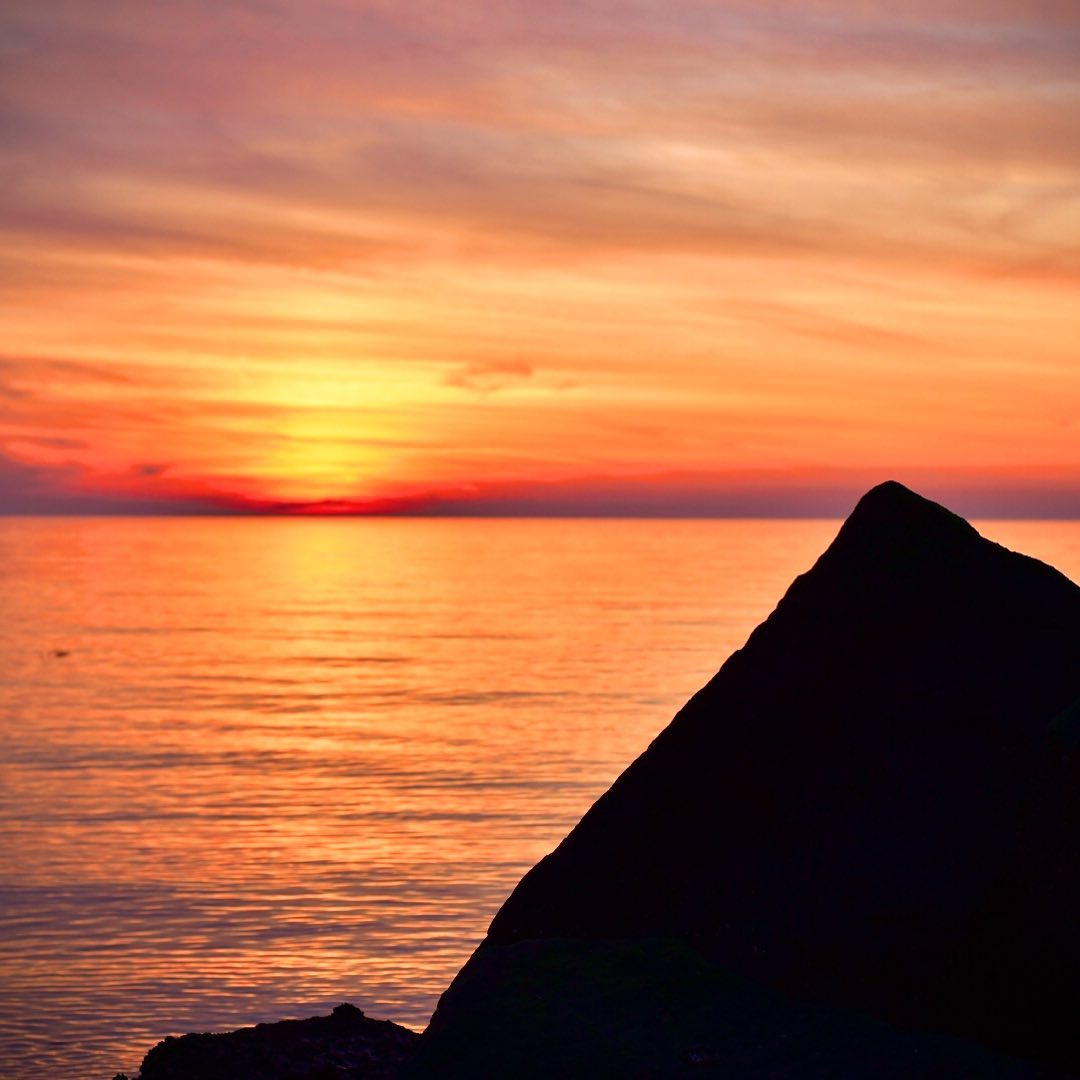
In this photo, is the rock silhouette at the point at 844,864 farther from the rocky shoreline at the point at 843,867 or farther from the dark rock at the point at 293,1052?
the dark rock at the point at 293,1052

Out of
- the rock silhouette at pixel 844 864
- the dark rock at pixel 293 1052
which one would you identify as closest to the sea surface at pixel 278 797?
the dark rock at pixel 293 1052

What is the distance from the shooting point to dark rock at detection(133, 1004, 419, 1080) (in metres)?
10.9

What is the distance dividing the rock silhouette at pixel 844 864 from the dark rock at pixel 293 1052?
2904mm

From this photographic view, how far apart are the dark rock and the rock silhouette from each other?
114 inches

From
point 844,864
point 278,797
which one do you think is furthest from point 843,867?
point 278,797

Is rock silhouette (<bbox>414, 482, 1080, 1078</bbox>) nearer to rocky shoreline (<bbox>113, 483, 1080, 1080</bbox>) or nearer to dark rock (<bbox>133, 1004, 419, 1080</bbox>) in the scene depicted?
rocky shoreline (<bbox>113, 483, 1080, 1080</bbox>)

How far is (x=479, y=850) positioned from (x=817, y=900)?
60.6 ft

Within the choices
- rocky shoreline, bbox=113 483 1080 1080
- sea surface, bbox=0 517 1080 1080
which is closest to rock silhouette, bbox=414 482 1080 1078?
rocky shoreline, bbox=113 483 1080 1080

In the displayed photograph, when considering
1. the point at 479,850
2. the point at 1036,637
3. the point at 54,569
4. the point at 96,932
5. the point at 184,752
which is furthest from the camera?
the point at 54,569

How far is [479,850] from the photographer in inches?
1029

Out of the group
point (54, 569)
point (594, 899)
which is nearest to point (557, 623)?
point (594, 899)

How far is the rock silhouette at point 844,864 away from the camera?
7.23 metres

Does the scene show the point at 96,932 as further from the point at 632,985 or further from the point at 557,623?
the point at 557,623

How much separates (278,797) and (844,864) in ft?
84.1
